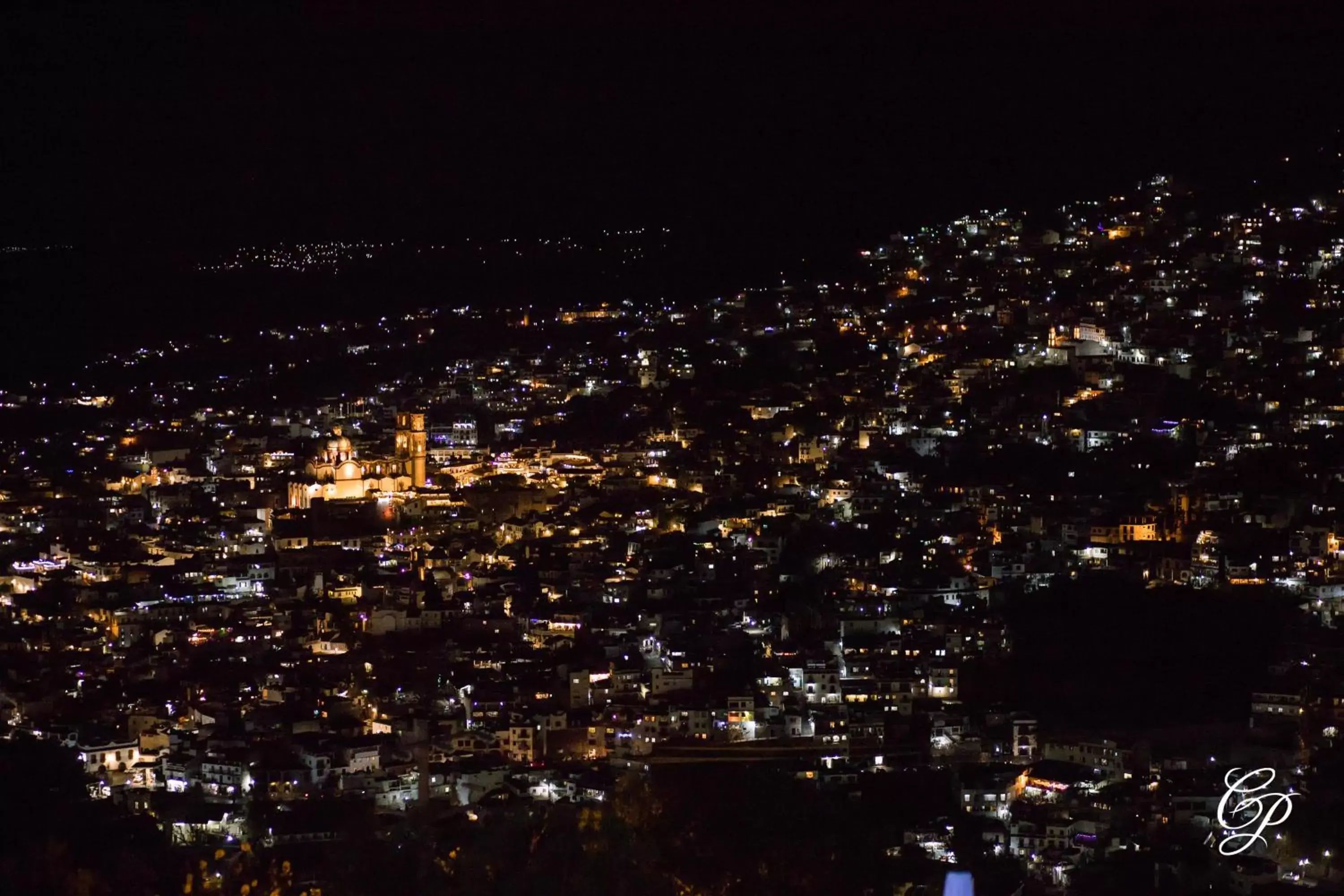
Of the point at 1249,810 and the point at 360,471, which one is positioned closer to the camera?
the point at 1249,810

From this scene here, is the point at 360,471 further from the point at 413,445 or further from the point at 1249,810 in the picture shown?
the point at 1249,810

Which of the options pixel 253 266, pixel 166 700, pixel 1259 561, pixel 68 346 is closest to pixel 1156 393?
pixel 1259 561

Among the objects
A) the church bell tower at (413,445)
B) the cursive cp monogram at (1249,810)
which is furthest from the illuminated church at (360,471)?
the cursive cp monogram at (1249,810)

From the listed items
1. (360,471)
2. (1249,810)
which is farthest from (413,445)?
(1249,810)

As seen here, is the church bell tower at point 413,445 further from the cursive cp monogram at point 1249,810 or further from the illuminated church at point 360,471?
the cursive cp monogram at point 1249,810

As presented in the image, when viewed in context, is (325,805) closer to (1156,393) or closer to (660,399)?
(1156,393)

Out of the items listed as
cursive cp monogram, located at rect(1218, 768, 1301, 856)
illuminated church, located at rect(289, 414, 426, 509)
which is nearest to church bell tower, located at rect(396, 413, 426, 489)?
illuminated church, located at rect(289, 414, 426, 509)
